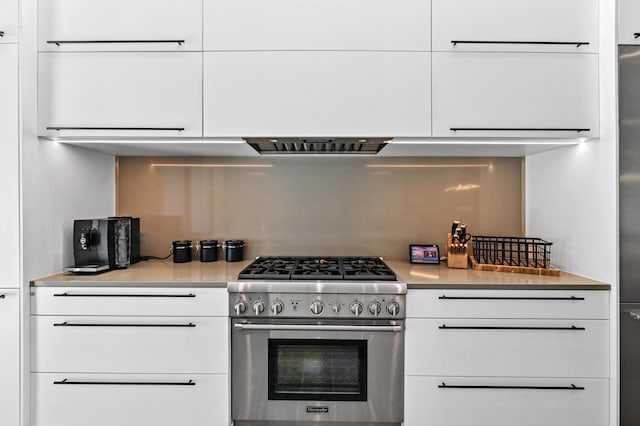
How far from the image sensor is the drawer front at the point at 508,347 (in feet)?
6.15

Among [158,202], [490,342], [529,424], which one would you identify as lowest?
[529,424]

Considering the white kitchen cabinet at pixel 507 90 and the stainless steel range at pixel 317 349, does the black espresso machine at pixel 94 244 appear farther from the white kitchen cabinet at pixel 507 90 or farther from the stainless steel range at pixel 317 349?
the white kitchen cabinet at pixel 507 90

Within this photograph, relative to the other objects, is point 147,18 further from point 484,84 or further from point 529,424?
point 529,424

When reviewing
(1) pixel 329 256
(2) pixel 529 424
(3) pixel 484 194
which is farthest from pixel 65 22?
(2) pixel 529 424

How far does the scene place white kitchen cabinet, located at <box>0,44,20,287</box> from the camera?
187 cm

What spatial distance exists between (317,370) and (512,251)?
4.15 ft

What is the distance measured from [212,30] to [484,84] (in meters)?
1.36

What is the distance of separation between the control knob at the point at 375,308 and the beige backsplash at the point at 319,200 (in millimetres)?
753

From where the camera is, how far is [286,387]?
1.95 meters

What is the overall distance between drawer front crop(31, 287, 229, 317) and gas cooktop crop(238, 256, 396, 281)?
18 centimetres

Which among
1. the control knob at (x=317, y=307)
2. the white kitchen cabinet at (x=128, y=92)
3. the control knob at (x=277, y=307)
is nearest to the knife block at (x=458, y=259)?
the control knob at (x=317, y=307)

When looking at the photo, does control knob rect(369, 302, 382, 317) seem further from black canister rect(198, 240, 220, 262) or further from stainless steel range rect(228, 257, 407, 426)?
black canister rect(198, 240, 220, 262)

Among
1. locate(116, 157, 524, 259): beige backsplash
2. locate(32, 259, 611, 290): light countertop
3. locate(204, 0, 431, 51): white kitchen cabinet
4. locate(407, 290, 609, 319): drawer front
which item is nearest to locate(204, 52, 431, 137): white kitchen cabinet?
locate(204, 0, 431, 51): white kitchen cabinet

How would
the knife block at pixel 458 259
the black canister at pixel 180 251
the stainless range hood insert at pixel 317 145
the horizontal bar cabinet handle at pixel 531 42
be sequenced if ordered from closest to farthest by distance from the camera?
the horizontal bar cabinet handle at pixel 531 42 < the stainless range hood insert at pixel 317 145 < the knife block at pixel 458 259 < the black canister at pixel 180 251
